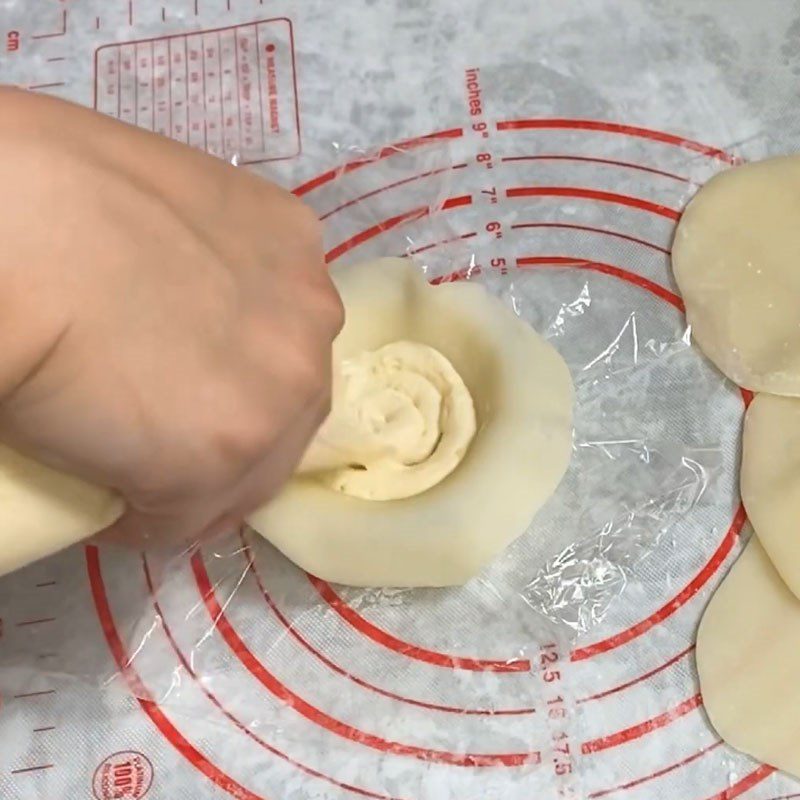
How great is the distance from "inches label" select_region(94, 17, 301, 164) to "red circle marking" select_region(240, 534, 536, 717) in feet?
1.26

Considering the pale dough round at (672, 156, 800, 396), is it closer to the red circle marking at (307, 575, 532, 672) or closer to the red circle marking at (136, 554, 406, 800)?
the red circle marking at (307, 575, 532, 672)

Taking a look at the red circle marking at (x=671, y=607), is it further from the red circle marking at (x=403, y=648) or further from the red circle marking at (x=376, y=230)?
the red circle marking at (x=376, y=230)

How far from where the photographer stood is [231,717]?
79cm

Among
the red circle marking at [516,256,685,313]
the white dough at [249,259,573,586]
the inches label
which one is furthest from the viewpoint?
the inches label

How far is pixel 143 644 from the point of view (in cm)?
81

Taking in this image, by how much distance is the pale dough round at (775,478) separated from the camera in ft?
2.52

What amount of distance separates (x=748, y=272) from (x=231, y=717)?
535mm

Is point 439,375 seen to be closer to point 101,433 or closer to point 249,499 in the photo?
point 249,499

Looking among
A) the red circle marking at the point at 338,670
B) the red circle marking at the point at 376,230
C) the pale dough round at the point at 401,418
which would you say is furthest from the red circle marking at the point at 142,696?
the red circle marking at the point at 376,230

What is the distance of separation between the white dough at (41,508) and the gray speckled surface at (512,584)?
0.28 metres

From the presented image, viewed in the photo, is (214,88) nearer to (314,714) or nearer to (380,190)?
(380,190)

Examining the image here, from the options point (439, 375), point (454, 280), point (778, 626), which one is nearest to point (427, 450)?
point (439, 375)

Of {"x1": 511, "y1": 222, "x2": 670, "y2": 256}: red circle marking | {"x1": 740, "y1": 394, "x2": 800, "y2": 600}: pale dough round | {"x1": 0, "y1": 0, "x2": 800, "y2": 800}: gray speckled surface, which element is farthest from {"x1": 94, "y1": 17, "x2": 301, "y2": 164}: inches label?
{"x1": 740, "y1": 394, "x2": 800, "y2": 600}: pale dough round

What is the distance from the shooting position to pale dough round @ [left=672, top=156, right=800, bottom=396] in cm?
83
